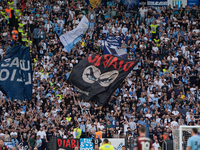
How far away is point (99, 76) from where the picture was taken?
21.8 meters

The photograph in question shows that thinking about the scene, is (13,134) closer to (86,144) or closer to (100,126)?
(86,144)

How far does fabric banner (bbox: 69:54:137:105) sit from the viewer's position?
839 inches

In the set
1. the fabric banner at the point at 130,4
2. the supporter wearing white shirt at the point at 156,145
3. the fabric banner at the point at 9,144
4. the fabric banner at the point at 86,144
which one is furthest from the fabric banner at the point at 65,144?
the fabric banner at the point at 130,4

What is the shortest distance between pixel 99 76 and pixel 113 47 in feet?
20.2

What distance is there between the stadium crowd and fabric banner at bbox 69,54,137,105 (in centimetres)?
332

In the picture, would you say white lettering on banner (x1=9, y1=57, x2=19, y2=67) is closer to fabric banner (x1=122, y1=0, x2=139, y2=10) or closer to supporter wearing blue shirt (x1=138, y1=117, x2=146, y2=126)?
supporter wearing blue shirt (x1=138, y1=117, x2=146, y2=126)

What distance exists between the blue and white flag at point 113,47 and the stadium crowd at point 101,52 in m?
2.16

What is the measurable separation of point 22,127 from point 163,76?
399 inches

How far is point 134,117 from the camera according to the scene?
2538cm

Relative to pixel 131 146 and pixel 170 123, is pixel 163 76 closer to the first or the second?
Result: pixel 170 123

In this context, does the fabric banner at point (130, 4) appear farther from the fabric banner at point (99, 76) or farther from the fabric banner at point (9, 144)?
the fabric banner at point (9, 144)

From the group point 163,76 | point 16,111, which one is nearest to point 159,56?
point 163,76

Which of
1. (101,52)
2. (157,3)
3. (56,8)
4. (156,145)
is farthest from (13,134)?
(157,3)

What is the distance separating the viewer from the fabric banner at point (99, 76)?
2131 cm
